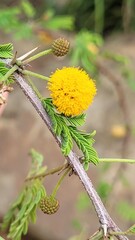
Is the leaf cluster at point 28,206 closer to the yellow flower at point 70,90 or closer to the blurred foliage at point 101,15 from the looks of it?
the yellow flower at point 70,90

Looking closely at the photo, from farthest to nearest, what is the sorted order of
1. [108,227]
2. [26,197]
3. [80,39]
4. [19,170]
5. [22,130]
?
[22,130], [19,170], [80,39], [26,197], [108,227]

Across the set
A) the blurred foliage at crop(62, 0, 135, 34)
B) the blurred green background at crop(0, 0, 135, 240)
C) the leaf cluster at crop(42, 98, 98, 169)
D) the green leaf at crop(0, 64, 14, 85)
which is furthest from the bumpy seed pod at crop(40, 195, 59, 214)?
the blurred foliage at crop(62, 0, 135, 34)

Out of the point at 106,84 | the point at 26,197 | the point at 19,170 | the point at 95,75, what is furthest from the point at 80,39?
the point at 26,197

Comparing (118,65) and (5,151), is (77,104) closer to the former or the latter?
(5,151)

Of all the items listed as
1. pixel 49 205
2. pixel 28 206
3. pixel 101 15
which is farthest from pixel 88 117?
pixel 49 205

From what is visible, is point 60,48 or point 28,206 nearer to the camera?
point 60,48

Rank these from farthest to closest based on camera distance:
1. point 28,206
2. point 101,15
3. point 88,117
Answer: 1. point 101,15
2. point 88,117
3. point 28,206

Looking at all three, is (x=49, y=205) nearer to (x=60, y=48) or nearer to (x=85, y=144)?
(x=85, y=144)
